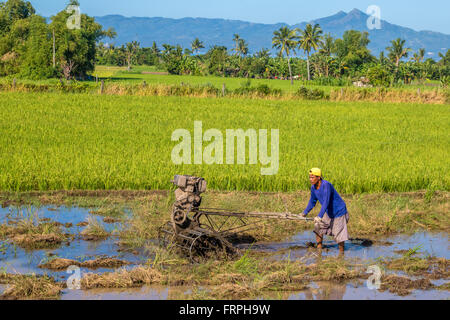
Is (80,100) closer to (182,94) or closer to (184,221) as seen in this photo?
(182,94)

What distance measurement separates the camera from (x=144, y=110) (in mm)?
19734

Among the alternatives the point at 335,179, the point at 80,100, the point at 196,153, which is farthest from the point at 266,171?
the point at 80,100

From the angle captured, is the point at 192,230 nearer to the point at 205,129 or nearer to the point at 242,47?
the point at 205,129

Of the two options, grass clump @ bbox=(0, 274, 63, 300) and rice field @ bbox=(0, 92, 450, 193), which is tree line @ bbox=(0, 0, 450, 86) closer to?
rice field @ bbox=(0, 92, 450, 193)

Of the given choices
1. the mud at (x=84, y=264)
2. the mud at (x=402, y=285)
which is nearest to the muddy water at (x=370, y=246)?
the mud at (x=402, y=285)

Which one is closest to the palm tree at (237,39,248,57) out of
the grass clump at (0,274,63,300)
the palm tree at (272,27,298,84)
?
the palm tree at (272,27,298,84)

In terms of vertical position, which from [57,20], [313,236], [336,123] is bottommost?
[313,236]

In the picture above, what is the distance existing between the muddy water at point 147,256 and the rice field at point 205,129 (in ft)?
5.98

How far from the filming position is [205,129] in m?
16.9

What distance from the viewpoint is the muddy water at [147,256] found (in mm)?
5574

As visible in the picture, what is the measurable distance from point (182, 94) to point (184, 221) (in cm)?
1912

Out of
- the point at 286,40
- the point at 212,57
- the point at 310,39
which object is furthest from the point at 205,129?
the point at 286,40

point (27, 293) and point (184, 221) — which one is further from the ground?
point (184, 221)

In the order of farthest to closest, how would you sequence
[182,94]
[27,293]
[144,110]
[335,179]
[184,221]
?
[182,94], [144,110], [335,179], [184,221], [27,293]
